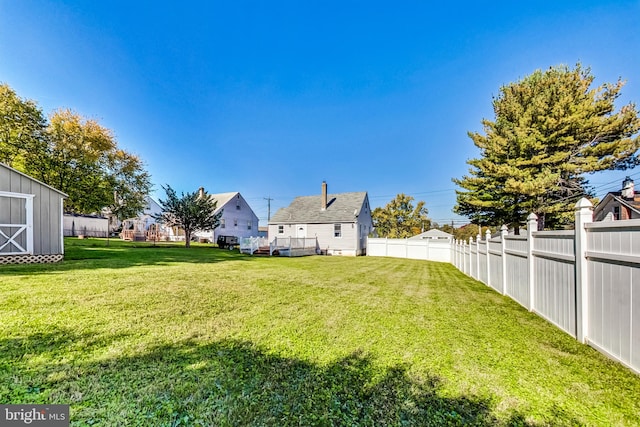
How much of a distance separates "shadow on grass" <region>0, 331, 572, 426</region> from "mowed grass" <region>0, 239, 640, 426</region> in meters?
0.01

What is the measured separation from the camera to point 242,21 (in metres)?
13.2

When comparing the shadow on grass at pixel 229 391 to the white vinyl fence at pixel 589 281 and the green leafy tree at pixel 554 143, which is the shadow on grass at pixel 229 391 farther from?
the green leafy tree at pixel 554 143

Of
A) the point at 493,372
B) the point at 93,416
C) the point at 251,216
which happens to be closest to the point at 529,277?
the point at 493,372

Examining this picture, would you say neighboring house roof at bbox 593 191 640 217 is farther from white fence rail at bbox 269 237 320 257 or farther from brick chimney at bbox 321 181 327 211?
brick chimney at bbox 321 181 327 211

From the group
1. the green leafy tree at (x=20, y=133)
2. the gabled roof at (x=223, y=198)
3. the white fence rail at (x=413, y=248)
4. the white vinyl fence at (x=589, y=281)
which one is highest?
the green leafy tree at (x=20, y=133)

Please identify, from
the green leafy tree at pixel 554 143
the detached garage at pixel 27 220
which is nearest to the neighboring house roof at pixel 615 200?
the green leafy tree at pixel 554 143

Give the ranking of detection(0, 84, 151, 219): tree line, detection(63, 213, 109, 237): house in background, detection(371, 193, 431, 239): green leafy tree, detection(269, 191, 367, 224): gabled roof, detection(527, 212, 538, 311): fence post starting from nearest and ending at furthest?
1. detection(527, 212, 538, 311): fence post
2. detection(0, 84, 151, 219): tree line
3. detection(269, 191, 367, 224): gabled roof
4. detection(63, 213, 109, 237): house in background
5. detection(371, 193, 431, 239): green leafy tree

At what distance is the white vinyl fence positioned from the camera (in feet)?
8.40

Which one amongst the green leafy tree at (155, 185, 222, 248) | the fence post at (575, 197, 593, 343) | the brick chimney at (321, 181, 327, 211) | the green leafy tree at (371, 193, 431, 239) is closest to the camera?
the fence post at (575, 197, 593, 343)

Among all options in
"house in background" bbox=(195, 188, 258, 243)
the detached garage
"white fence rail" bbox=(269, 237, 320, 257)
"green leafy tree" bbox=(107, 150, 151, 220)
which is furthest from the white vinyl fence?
"house in background" bbox=(195, 188, 258, 243)

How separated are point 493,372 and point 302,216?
2320 cm

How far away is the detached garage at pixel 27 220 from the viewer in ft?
26.6

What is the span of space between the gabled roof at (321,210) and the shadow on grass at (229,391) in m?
20.4

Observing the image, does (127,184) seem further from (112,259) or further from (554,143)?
(554,143)
